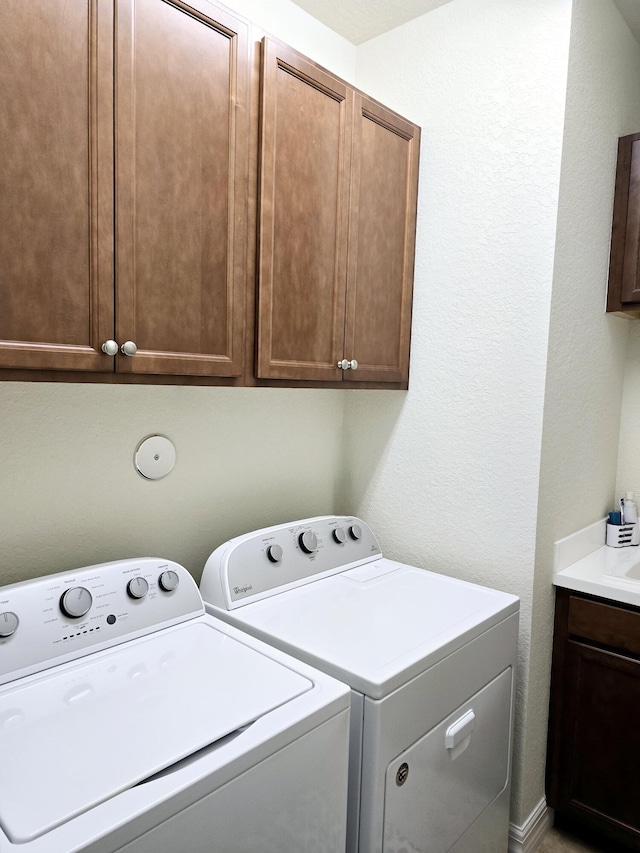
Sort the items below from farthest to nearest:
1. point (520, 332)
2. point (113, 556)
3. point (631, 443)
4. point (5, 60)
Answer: point (631, 443)
point (520, 332)
point (113, 556)
point (5, 60)

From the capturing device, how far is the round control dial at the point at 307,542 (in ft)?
5.73

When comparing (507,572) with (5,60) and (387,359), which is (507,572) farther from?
(5,60)

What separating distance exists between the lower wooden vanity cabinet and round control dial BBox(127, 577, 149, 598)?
4.07 ft

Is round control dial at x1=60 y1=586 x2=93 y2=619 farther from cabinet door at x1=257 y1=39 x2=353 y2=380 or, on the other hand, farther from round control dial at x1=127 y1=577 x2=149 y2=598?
cabinet door at x1=257 y1=39 x2=353 y2=380

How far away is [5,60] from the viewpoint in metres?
0.98

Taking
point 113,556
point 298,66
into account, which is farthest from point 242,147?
point 113,556

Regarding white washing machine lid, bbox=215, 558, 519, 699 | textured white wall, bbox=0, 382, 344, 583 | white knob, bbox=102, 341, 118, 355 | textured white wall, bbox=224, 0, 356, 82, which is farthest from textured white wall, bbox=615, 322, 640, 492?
white knob, bbox=102, 341, 118, 355

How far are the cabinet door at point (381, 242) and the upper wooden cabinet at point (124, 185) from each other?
1.37 ft

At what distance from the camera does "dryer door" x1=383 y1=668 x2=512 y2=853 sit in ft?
4.14

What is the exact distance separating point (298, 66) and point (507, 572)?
4.91ft

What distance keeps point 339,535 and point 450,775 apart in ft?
2.34

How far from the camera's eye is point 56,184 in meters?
1.06

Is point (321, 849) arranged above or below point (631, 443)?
below

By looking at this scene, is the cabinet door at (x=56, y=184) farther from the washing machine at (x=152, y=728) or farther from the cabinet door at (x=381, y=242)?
the cabinet door at (x=381, y=242)
